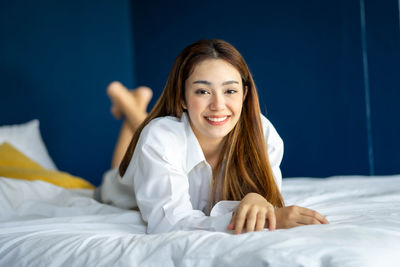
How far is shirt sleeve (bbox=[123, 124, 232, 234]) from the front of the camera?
1.31 metres

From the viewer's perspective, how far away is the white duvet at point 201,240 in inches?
37.1

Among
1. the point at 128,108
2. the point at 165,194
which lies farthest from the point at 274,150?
the point at 128,108

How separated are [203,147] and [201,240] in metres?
0.64

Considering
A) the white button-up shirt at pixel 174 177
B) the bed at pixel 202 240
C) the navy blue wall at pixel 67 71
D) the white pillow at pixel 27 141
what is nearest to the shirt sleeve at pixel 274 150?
the white button-up shirt at pixel 174 177

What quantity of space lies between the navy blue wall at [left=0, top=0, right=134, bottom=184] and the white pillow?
332 millimetres

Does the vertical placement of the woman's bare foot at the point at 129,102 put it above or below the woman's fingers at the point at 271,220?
above

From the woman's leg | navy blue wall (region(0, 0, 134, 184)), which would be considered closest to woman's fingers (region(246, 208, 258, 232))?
the woman's leg

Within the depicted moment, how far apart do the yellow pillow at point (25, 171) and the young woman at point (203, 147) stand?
69 cm

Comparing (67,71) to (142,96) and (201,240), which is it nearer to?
(142,96)

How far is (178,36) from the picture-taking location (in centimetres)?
413

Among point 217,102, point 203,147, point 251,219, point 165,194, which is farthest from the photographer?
point 203,147

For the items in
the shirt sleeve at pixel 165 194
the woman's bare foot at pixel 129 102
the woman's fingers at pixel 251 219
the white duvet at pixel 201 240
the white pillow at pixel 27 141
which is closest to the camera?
the white duvet at pixel 201 240

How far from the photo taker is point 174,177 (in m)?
1.42

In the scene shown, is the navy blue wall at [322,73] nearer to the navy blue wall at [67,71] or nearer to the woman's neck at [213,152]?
the navy blue wall at [67,71]
